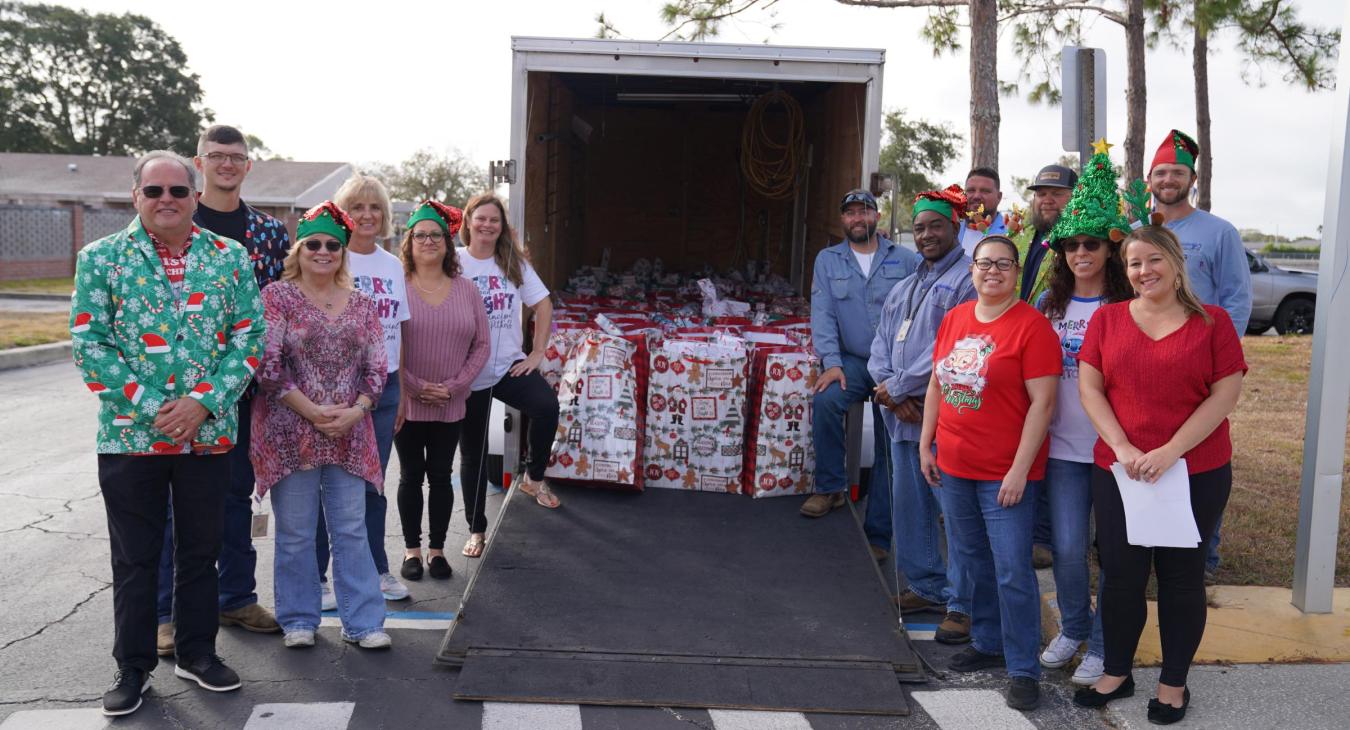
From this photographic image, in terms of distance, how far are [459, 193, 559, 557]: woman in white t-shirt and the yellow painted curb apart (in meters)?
2.56

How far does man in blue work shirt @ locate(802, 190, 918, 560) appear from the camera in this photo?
5309 mm

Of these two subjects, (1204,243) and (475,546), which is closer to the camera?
(1204,243)

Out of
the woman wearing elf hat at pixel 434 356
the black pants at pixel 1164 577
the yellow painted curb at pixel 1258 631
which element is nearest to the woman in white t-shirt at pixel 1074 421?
the black pants at pixel 1164 577

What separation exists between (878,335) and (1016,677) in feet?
5.49

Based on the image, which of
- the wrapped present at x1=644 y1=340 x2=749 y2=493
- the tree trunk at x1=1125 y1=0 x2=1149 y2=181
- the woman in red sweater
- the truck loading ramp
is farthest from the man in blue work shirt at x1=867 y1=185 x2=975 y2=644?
the tree trunk at x1=1125 y1=0 x2=1149 y2=181

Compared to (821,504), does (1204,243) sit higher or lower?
higher

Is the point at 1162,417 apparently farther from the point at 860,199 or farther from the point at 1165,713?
the point at 860,199

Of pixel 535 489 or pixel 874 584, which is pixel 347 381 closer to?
pixel 535 489

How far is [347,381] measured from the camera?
4086mm

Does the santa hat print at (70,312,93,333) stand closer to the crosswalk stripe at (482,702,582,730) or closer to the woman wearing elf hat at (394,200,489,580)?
the woman wearing elf hat at (394,200,489,580)

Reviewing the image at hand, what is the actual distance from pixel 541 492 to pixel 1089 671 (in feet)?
9.19

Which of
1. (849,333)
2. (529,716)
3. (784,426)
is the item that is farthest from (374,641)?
(849,333)

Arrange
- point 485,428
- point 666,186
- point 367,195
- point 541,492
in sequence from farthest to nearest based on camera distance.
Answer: point 666,186, point 541,492, point 485,428, point 367,195

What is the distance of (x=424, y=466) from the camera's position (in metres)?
4.99
